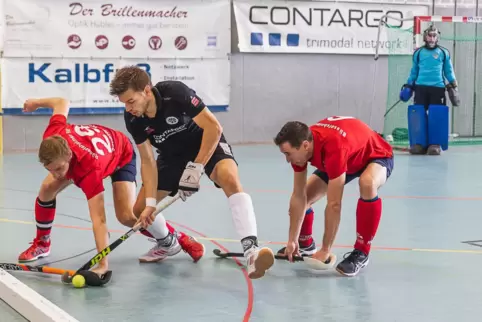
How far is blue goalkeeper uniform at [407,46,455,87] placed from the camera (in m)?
10.8

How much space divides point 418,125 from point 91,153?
23.3 ft

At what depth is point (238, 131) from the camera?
41.1ft

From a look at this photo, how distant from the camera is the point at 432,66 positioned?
10.8 metres

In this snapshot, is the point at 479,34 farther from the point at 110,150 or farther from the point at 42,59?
the point at 110,150

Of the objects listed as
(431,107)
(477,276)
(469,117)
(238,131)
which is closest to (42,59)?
(238,131)

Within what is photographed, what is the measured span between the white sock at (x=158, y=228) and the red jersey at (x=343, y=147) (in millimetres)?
872

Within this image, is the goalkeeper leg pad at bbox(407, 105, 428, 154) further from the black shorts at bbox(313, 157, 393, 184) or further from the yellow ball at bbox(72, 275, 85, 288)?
the yellow ball at bbox(72, 275, 85, 288)

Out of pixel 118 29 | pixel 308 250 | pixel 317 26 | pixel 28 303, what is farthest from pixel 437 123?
pixel 28 303

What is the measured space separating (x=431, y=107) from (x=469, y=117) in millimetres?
3072

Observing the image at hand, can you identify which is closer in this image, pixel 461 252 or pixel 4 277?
pixel 4 277

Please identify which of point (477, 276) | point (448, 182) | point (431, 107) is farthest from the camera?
point (431, 107)

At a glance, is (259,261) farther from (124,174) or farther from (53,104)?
(53,104)

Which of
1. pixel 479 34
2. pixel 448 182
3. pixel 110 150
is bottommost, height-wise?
pixel 448 182

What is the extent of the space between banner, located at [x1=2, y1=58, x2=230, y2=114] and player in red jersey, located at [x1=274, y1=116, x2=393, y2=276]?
709cm
